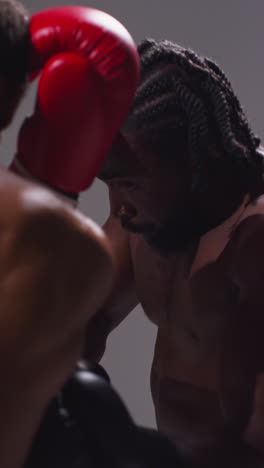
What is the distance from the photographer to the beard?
1.35 metres

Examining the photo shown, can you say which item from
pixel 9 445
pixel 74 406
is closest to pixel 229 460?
pixel 74 406

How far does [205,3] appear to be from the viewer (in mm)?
2574

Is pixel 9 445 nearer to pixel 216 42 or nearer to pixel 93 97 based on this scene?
pixel 93 97

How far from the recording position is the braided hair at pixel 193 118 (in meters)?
1.28

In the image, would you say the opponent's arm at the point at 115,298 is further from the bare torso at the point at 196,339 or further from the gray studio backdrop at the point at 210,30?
the gray studio backdrop at the point at 210,30

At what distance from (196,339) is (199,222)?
24cm

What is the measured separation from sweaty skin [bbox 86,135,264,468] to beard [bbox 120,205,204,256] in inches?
0.7

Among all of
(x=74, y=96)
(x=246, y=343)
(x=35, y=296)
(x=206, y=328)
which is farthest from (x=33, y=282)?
(x=206, y=328)

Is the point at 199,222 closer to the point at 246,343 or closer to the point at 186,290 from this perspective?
the point at 186,290

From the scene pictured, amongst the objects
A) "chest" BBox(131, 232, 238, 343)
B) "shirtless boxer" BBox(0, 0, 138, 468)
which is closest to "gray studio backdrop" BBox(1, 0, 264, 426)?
"chest" BBox(131, 232, 238, 343)

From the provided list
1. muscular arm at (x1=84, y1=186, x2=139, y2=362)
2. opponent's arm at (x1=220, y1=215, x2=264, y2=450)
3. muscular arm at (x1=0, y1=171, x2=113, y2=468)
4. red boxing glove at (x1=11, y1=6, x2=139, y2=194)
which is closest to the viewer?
muscular arm at (x1=0, y1=171, x2=113, y2=468)

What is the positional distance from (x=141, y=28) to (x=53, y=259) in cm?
211

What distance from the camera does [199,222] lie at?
1.35 meters

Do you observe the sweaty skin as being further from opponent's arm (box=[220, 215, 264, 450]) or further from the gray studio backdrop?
the gray studio backdrop
